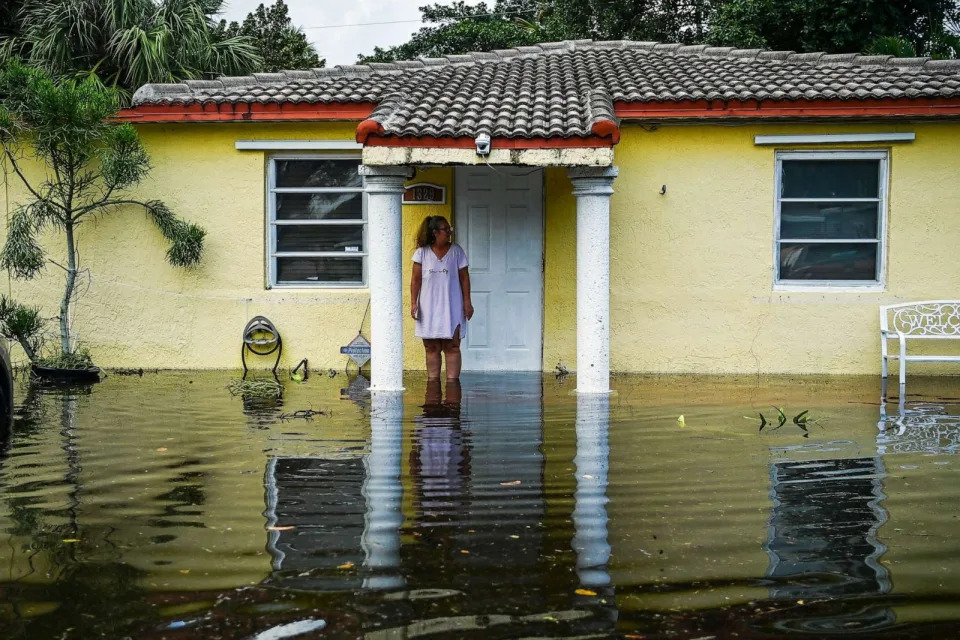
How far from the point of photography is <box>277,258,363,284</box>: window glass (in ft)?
41.9

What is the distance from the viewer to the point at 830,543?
5.22 m

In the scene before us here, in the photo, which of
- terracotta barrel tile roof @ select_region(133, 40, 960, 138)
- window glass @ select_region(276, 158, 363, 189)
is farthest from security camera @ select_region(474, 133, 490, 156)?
window glass @ select_region(276, 158, 363, 189)

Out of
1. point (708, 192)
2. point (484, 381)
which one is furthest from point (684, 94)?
point (484, 381)

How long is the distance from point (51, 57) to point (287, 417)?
1164cm

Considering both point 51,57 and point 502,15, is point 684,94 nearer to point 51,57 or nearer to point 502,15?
point 51,57

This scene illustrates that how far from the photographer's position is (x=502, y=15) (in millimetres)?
32812

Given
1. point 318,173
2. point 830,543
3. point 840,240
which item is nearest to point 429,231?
point 318,173

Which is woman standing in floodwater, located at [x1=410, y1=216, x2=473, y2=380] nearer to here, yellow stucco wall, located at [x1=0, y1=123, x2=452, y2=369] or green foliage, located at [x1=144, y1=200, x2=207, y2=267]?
yellow stucco wall, located at [x1=0, y1=123, x2=452, y2=369]

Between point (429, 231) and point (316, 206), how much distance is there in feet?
7.73

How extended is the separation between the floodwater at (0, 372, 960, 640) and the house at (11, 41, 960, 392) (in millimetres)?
2470

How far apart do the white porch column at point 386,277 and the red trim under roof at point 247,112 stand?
168 cm

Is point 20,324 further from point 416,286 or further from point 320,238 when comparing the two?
point 416,286

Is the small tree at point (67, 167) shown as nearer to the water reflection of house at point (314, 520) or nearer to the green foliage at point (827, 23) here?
the water reflection of house at point (314, 520)

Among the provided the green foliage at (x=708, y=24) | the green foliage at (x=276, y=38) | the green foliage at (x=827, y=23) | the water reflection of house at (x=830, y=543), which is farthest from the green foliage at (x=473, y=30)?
A: the water reflection of house at (x=830, y=543)
